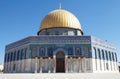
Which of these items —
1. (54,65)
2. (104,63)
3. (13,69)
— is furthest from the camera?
(13,69)

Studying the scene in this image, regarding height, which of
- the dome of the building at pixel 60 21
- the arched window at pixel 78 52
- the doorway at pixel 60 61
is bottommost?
the doorway at pixel 60 61

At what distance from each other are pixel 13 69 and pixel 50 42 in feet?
28.1

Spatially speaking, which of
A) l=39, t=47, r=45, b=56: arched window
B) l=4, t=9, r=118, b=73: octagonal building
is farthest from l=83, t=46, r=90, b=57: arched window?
l=39, t=47, r=45, b=56: arched window

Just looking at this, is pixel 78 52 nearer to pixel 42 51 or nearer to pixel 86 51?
pixel 86 51

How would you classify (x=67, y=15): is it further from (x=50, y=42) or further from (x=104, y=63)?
(x=104, y=63)

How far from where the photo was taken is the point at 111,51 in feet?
92.0

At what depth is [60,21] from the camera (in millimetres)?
27000

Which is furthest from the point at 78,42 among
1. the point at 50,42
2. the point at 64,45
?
the point at 50,42

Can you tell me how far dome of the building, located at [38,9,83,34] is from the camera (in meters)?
26.8

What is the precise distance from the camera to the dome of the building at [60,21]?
26844 mm

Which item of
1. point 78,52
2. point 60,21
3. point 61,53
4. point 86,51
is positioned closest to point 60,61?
point 61,53

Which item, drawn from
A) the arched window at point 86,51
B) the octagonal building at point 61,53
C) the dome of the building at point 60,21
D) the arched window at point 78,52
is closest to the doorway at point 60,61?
the octagonal building at point 61,53

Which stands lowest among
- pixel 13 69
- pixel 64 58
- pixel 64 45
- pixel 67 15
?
pixel 13 69

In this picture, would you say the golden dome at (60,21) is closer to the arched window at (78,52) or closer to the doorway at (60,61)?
the arched window at (78,52)
